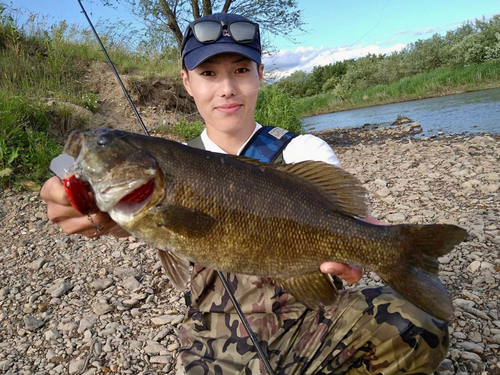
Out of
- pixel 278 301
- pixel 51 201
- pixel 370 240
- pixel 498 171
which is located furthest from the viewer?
pixel 498 171

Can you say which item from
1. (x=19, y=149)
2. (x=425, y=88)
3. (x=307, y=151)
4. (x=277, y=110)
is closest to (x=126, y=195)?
(x=307, y=151)

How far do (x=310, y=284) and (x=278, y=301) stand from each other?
605mm

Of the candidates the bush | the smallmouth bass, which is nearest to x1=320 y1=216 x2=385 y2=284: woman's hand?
the smallmouth bass

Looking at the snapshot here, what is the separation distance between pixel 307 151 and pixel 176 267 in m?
1.44

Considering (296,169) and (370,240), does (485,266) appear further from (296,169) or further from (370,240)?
(296,169)

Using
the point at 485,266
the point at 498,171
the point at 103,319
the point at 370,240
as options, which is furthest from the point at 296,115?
the point at 370,240


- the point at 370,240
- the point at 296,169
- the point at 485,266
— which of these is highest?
the point at 296,169

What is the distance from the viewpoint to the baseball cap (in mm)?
2984

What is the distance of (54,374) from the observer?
3270 mm

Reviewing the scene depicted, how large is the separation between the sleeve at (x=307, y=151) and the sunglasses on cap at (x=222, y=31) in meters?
0.92

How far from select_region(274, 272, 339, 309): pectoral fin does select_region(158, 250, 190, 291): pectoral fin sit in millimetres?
542

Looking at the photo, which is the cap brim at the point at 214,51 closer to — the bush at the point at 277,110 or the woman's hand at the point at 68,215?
the woman's hand at the point at 68,215

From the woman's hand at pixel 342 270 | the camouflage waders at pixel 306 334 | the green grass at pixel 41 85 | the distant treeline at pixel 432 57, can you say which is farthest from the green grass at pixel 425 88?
the woman's hand at pixel 342 270

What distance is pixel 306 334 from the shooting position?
2664mm
